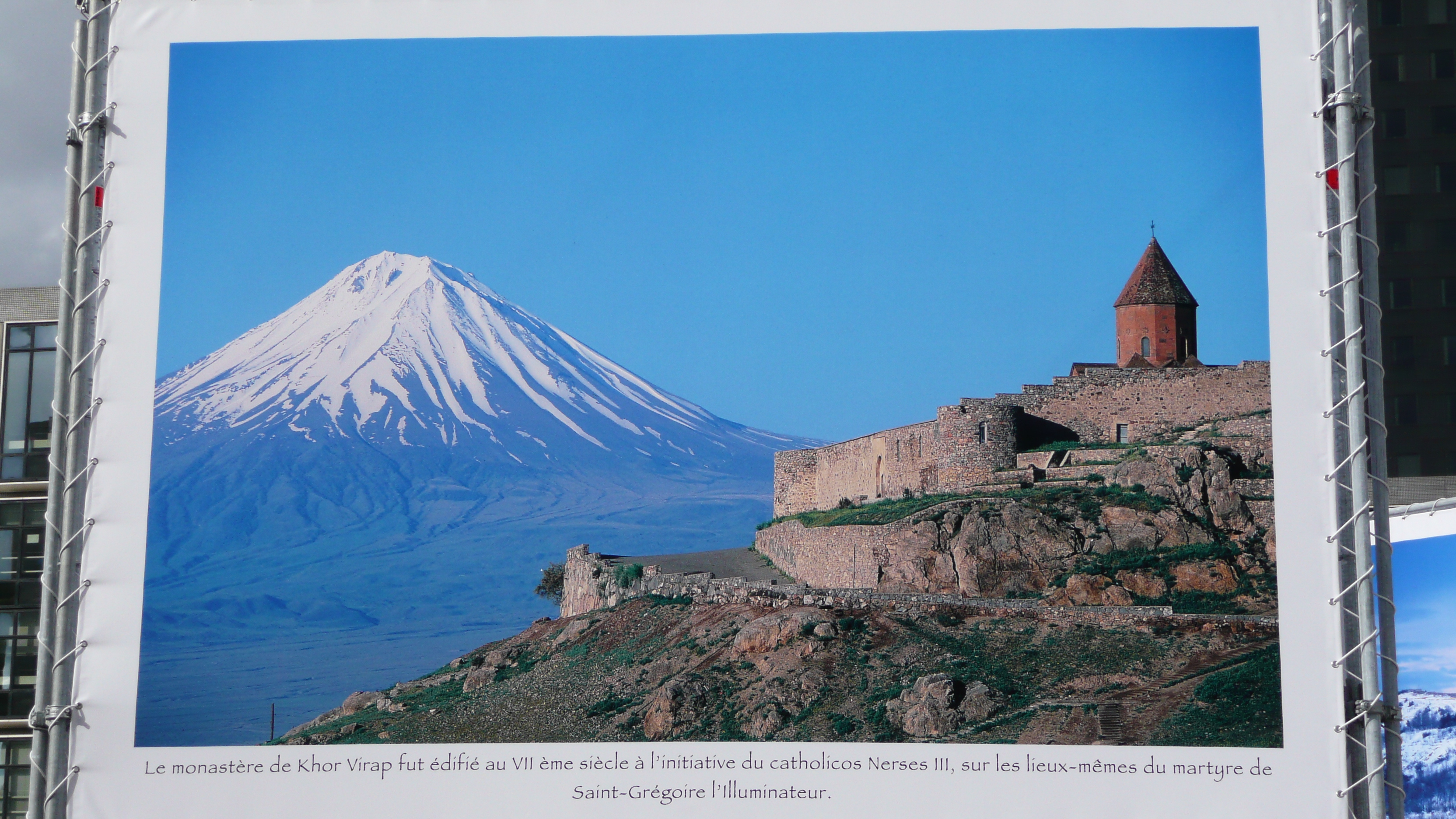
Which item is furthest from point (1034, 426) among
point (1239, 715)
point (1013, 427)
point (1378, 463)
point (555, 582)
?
point (1378, 463)

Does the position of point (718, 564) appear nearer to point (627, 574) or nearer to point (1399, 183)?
point (627, 574)

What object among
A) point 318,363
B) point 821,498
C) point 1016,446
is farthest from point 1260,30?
point 821,498

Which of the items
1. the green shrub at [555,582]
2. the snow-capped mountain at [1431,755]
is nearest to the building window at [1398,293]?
the snow-capped mountain at [1431,755]

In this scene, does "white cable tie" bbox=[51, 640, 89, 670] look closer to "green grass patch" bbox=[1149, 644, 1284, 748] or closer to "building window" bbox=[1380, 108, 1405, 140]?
"green grass patch" bbox=[1149, 644, 1284, 748]

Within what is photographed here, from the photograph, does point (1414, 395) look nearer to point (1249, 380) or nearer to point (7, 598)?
point (1249, 380)

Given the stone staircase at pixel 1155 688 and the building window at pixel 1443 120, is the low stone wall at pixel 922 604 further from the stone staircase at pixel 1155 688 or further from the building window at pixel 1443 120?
the building window at pixel 1443 120
